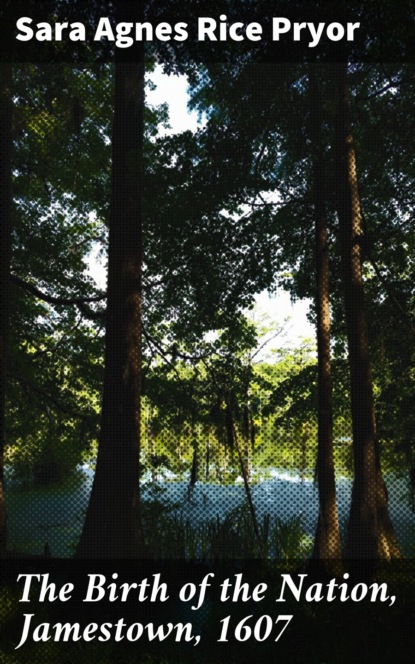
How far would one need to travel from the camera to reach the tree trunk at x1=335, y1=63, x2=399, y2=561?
886 centimetres

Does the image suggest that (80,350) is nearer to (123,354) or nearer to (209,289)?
(209,289)

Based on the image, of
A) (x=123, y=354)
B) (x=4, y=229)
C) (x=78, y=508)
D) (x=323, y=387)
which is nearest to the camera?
(x=123, y=354)

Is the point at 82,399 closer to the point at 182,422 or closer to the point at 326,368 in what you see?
the point at 182,422

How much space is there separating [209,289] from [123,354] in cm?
482

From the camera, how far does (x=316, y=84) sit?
11.0 m

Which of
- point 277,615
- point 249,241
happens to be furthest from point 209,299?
point 277,615

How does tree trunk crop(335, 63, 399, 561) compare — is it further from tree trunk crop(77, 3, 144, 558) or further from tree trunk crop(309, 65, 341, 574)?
tree trunk crop(77, 3, 144, 558)

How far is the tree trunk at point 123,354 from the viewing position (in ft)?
22.9

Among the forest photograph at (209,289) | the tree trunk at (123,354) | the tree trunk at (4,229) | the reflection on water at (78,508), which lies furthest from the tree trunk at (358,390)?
the reflection on water at (78,508)

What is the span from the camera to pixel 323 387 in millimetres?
9961

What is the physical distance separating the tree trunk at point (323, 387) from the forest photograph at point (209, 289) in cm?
4

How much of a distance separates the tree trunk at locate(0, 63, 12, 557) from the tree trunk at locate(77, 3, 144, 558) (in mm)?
1569

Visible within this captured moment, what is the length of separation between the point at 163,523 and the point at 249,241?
5922 mm

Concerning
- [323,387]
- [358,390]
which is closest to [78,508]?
[323,387]
